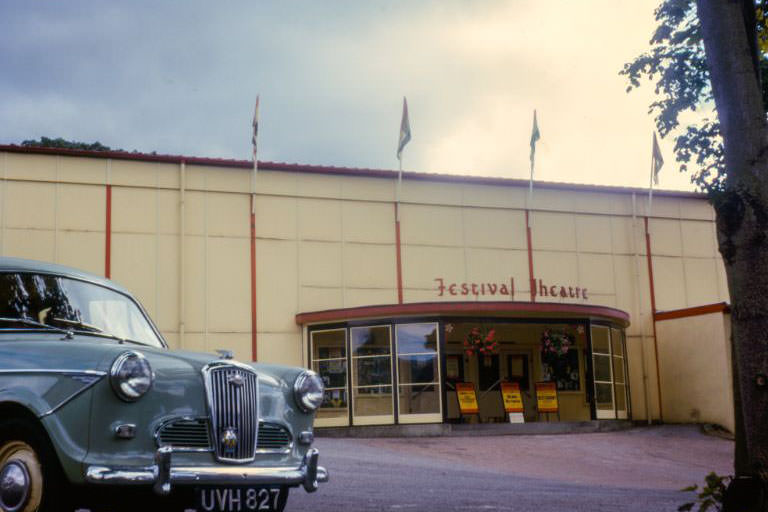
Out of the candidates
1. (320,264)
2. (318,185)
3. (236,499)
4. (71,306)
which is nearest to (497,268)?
(320,264)

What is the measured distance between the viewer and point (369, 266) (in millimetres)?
25250

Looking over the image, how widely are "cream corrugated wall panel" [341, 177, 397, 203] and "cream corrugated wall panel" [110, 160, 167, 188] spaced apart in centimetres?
474

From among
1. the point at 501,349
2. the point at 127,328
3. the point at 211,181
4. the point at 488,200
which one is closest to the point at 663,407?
the point at 501,349

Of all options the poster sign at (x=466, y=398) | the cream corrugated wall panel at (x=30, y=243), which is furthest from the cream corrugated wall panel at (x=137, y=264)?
the poster sign at (x=466, y=398)

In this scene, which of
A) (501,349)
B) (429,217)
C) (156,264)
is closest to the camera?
(156,264)

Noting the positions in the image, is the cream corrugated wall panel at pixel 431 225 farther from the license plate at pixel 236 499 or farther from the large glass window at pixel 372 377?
the license plate at pixel 236 499

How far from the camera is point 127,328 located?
7355mm

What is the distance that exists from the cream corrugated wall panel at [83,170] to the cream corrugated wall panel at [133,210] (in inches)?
18.1

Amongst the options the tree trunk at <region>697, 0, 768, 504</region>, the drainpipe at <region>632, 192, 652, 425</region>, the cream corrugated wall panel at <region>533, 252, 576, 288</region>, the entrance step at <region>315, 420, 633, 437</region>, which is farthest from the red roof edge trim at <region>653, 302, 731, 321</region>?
the tree trunk at <region>697, 0, 768, 504</region>

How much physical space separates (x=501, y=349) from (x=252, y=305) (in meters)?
7.84

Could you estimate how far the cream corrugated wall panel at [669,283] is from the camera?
2841cm

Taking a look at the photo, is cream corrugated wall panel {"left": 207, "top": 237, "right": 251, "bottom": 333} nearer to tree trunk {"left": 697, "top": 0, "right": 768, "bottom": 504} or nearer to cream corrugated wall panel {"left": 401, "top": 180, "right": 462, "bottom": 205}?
cream corrugated wall panel {"left": 401, "top": 180, "right": 462, "bottom": 205}

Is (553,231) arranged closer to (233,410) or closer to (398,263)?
(398,263)

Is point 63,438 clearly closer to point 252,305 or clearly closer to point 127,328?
point 127,328
